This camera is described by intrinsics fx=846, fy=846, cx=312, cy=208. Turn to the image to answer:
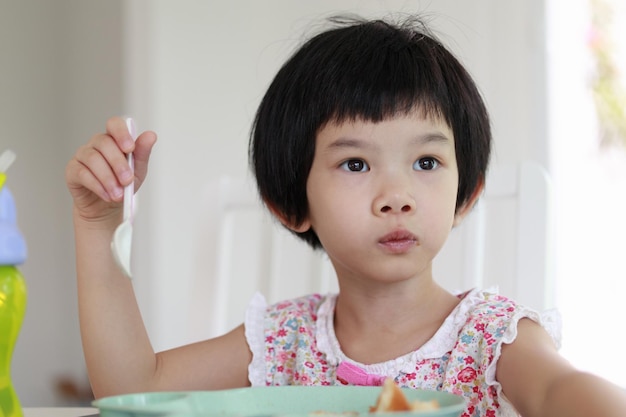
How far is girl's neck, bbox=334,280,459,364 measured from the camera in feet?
3.33

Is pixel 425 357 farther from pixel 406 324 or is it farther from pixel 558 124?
pixel 558 124

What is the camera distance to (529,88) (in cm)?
209

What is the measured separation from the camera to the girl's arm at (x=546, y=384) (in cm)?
59

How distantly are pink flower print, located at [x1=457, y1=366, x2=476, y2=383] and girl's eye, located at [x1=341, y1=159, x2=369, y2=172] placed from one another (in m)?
0.26

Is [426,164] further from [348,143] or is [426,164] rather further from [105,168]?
[105,168]

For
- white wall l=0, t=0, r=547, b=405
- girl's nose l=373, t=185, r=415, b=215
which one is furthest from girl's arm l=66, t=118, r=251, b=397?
white wall l=0, t=0, r=547, b=405

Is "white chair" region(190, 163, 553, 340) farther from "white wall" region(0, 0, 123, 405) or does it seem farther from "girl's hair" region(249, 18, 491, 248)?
"white wall" region(0, 0, 123, 405)

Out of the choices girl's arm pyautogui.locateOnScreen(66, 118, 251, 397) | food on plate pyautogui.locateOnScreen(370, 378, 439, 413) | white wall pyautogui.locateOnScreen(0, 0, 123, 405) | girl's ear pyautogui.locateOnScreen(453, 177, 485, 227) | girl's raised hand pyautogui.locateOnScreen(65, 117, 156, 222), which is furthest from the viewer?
white wall pyautogui.locateOnScreen(0, 0, 123, 405)

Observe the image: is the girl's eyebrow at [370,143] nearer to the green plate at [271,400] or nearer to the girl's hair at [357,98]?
the girl's hair at [357,98]

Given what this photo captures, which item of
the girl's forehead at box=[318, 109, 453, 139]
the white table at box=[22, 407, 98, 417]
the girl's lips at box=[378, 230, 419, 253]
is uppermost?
the girl's forehead at box=[318, 109, 453, 139]

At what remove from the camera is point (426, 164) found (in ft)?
3.10

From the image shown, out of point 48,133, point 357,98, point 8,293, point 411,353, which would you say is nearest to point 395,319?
point 411,353

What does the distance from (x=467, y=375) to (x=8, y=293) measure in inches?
21.9

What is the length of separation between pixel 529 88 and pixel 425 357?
1271 millimetres
